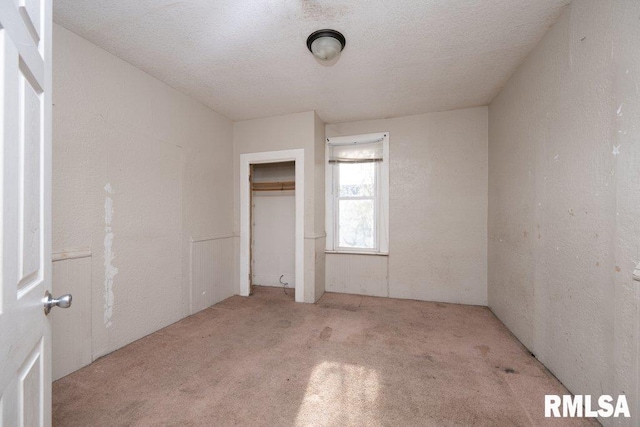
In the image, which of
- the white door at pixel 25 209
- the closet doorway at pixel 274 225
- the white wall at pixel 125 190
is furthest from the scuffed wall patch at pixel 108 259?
the closet doorway at pixel 274 225

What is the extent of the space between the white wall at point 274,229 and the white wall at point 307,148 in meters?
0.66

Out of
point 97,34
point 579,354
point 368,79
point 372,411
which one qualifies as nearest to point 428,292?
point 579,354

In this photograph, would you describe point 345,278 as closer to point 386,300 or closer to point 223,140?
point 386,300

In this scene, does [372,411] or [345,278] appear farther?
[345,278]

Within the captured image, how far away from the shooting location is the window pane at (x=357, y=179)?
4004 mm

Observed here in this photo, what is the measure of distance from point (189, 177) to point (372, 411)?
2945mm

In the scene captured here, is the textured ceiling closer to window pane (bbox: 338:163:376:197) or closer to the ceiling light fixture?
the ceiling light fixture

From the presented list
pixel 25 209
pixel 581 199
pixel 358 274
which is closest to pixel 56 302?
pixel 25 209

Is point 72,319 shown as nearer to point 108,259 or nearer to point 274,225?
point 108,259

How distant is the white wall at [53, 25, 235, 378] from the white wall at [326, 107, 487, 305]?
228 cm

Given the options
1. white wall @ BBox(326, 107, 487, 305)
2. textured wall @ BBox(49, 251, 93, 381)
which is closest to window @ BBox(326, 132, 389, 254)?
white wall @ BBox(326, 107, 487, 305)

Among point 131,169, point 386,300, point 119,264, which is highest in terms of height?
point 131,169

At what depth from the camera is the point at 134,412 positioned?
5.29ft

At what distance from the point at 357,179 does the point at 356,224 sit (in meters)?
0.70
